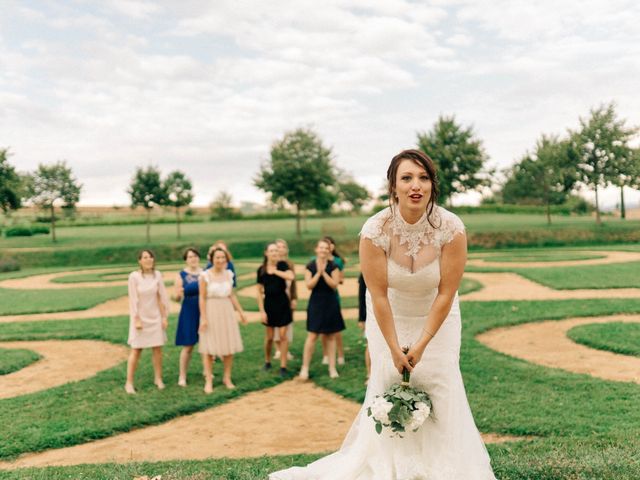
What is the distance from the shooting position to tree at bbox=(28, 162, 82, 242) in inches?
1544

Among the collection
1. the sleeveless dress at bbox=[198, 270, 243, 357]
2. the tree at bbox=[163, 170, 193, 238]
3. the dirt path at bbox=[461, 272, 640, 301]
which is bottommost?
the dirt path at bbox=[461, 272, 640, 301]

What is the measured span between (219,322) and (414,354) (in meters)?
5.51

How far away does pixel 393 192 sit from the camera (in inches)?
149

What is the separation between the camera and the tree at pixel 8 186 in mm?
37125

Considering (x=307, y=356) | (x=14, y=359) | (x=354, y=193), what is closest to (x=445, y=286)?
(x=307, y=356)

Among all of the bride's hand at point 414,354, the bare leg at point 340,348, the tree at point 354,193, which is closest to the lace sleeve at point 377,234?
the bride's hand at point 414,354

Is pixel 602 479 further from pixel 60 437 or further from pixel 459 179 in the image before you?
pixel 459 179

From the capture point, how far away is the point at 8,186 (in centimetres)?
3694

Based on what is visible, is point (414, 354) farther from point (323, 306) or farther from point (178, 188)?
point (178, 188)

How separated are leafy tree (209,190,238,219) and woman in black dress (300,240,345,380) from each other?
2086 inches

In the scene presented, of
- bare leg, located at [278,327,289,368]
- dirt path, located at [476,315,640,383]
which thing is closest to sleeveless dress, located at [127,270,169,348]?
bare leg, located at [278,327,289,368]

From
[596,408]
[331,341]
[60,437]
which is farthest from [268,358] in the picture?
[596,408]

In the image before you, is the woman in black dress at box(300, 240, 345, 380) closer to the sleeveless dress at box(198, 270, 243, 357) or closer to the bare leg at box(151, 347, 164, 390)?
the sleeveless dress at box(198, 270, 243, 357)

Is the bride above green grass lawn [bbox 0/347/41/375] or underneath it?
above
